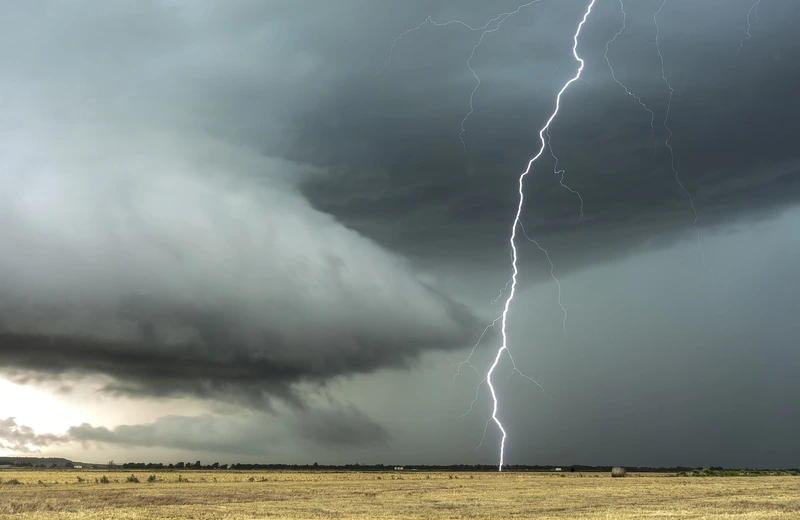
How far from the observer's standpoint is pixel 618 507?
33688 millimetres

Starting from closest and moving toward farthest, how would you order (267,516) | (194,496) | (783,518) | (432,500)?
(783,518), (267,516), (432,500), (194,496)

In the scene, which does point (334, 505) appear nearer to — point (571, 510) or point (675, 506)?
point (571, 510)

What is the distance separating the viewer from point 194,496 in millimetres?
42656

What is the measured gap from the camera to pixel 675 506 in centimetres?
3416

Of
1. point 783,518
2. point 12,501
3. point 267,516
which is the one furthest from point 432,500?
point 12,501

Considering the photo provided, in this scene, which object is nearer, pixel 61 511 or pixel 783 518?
pixel 783 518

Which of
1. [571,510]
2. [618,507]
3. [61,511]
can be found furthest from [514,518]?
[61,511]

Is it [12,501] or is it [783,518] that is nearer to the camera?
[783,518]

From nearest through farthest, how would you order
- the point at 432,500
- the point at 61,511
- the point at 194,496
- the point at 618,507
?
1. the point at 61,511
2. the point at 618,507
3. the point at 432,500
4. the point at 194,496

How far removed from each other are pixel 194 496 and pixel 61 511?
498 inches

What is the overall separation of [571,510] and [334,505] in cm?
1282

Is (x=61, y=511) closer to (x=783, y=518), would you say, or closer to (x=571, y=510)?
(x=571, y=510)

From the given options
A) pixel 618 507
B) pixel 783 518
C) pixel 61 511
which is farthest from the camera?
pixel 618 507

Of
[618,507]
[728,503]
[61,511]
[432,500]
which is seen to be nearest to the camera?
[61,511]
